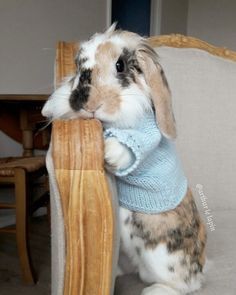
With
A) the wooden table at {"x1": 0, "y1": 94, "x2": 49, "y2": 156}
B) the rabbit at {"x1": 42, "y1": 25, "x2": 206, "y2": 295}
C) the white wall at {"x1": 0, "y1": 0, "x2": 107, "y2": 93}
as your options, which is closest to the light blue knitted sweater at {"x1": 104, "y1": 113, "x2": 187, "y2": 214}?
the rabbit at {"x1": 42, "y1": 25, "x2": 206, "y2": 295}

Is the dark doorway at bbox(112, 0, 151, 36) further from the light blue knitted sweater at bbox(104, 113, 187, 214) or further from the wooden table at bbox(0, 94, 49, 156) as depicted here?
the light blue knitted sweater at bbox(104, 113, 187, 214)

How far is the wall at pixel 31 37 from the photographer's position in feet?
6.41

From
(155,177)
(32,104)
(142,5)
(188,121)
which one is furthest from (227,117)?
(142,5)

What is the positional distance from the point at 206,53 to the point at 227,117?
0.19m

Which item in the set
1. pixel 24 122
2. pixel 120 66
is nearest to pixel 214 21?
pixel 24 122

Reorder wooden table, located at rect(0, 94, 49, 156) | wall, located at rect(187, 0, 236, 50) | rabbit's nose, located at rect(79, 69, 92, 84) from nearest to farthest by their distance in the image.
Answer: rabbit's nose, located at rect(79, 69, 92, 84), wooden table, located at rect(0, 94, 49, 156), wall, located at rect(187, 0, 236, 50)

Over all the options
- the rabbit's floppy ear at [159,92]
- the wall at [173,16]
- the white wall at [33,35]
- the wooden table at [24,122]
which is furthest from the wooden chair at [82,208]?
the wall at [173,16]

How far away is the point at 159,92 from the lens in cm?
57

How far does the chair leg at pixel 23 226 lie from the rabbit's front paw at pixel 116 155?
96 cm

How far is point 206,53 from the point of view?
105 cm

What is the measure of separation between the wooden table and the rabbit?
1.18 m

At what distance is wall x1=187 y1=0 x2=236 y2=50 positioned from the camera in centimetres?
342

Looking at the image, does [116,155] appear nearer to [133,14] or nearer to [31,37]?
[31,37]

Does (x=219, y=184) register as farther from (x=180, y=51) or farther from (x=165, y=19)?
(x=165, y=19)
